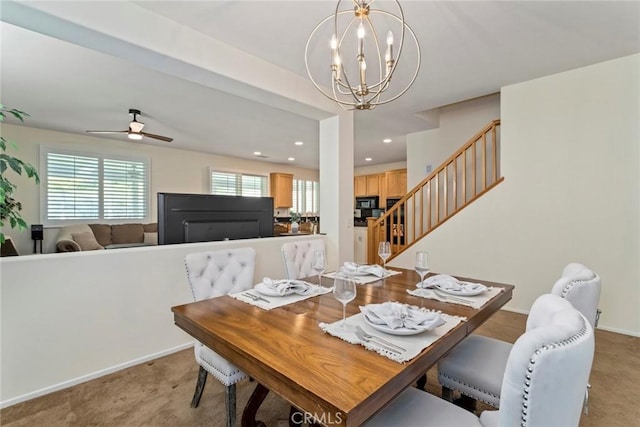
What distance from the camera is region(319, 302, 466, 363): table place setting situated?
3.17ft

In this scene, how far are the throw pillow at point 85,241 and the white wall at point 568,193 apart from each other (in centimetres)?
533

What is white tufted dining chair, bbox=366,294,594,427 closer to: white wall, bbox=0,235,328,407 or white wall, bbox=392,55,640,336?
white wall, bbox=0,235,328,407

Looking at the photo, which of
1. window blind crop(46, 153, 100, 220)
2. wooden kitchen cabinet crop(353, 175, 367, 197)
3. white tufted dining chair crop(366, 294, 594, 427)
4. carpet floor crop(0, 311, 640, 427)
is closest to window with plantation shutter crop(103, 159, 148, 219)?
window blind crop(46, 153, 100, 220)

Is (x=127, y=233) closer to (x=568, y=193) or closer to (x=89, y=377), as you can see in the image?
(x=89, y=377)

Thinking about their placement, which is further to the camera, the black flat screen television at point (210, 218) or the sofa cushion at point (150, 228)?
the sofa cushion at point (150, 228)

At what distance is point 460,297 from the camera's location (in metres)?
1.54

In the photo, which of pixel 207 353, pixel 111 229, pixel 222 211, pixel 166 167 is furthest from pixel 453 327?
pixel 166 167

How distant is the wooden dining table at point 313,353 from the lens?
0.76 meters

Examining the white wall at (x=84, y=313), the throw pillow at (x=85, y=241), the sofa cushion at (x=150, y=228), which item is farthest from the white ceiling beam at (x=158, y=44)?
the sofa cushion at (x=150, y=228)

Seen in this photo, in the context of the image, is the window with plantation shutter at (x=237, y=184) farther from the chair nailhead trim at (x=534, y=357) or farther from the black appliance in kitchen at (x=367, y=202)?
the chair nailhead trim at (x=534, y=357)

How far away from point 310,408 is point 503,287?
1505 mm

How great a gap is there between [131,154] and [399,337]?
618 centimetres

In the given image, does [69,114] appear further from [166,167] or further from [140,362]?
[140,362]

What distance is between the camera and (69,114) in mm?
4020
